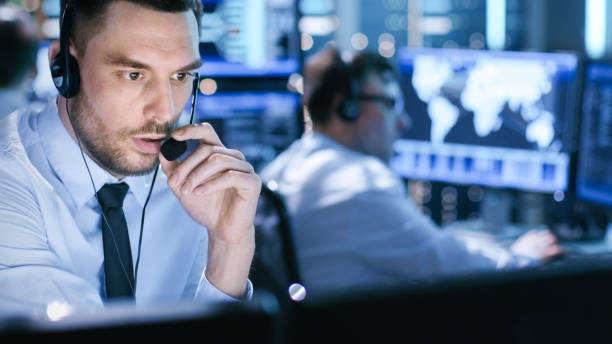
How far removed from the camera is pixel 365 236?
5.80ft

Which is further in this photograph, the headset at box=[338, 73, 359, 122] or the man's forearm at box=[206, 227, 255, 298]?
the headset at box=[338, 73, 359, 122]

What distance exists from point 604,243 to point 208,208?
65.5 inches

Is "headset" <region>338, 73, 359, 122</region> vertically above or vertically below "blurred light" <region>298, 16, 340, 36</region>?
below

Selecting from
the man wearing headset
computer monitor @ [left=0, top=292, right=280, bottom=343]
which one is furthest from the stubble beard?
computer monitor @ [left=0, top=292, right=280, bottom=343]

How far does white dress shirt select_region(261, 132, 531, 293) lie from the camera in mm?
1733

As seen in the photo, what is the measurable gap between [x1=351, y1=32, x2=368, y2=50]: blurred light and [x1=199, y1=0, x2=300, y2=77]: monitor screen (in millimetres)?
974

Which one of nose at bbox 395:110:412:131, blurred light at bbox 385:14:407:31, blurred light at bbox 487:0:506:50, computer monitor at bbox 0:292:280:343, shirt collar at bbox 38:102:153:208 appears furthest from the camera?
blurred light at bbox 385:14:407:31

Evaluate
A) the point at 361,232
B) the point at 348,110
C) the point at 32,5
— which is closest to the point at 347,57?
the point at 348,110

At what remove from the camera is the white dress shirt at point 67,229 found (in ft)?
2.52

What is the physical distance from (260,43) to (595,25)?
4.45 ft

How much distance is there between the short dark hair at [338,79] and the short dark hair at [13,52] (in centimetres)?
125

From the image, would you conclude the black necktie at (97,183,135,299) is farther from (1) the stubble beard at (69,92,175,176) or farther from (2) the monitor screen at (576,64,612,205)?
(2) the monitor screen at (576,64,612,205)

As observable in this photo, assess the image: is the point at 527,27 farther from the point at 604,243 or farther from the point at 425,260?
the point at 425,260

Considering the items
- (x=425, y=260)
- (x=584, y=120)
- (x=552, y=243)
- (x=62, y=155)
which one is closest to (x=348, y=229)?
(x=425, y=260)
